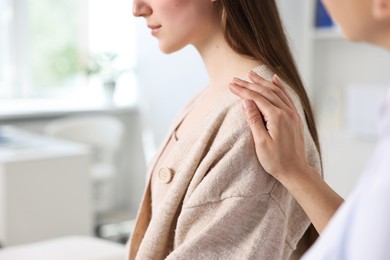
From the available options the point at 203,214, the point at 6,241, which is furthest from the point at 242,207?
the point at 6,241

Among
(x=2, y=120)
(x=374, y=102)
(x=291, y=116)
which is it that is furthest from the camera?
(x=2, y=120)

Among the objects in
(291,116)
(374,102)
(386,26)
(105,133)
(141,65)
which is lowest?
(105,133)

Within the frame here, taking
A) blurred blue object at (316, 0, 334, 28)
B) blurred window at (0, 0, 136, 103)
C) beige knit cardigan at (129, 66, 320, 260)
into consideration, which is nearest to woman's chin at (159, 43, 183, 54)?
beige knit cardigan at (129, 66, 320, 260)

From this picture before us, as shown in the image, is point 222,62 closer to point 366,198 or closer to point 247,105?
point 247,105

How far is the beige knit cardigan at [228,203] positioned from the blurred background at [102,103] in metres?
1.98

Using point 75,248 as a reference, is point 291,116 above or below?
above

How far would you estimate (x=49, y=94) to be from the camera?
4.97m

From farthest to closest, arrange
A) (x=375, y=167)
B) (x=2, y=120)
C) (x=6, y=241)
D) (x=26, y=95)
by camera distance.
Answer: (x=26, y=95) < (x=2, y=120) < (x=6, y=241) < (x=375, y=167)

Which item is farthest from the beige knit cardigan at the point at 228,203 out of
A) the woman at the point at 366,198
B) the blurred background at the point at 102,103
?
the blurred background at the point at 102,103

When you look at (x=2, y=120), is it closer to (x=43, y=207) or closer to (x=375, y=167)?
(x=43, y=207)

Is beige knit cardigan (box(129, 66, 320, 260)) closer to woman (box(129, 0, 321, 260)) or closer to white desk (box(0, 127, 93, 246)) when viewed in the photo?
woman (box(129, 0, 321, 260))

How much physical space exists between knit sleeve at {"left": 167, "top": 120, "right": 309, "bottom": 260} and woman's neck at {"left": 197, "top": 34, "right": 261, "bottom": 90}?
0.40ft

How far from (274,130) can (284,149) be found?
0.03 m

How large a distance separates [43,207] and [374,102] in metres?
1.65
